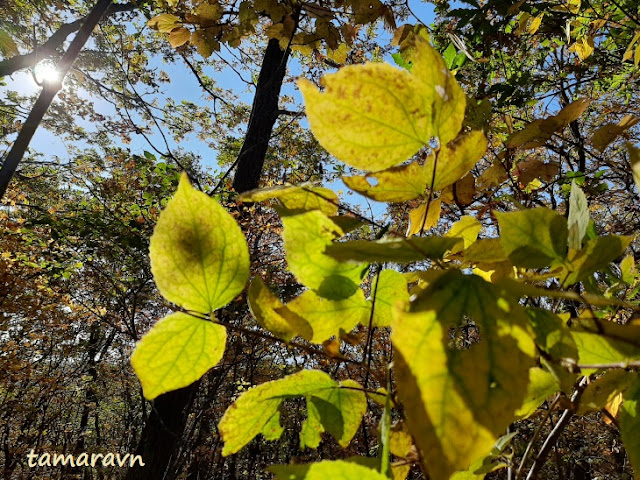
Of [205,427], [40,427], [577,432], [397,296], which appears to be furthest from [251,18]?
[40,427]

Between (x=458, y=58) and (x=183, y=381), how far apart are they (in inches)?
31.0

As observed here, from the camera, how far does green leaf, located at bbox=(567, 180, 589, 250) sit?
25 cm

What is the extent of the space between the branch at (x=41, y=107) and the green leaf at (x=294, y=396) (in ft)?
9.25

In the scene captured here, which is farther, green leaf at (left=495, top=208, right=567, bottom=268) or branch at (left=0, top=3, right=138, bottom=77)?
branch at (left=0, top=3, right=138, bottom=77)

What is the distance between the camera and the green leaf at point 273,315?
29cm

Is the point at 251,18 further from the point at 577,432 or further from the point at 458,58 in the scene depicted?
the point at 577,432

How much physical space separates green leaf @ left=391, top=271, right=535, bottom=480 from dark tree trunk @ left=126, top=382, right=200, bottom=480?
293 cm

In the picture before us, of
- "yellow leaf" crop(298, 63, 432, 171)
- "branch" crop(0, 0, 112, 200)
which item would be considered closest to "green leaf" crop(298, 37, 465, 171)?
"yellow leaf" crop(298, 63, 432, 171)

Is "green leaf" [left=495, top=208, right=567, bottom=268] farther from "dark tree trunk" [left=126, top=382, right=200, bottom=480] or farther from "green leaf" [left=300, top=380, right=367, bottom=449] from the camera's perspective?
"dark tree trunk" [left=126, top=382, right=200, bottom=480]

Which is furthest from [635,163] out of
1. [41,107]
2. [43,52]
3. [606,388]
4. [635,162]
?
[43,52]

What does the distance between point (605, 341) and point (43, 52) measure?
3.84 metres

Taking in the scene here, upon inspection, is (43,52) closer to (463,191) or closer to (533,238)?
(463,191)

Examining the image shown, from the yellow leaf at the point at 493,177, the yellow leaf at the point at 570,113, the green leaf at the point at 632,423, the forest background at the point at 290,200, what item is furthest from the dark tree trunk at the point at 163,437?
the green leaf at the point at 632,423

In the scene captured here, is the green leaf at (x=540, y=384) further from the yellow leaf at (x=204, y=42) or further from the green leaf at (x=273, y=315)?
the yellow leaf at (x=204, y=42)
